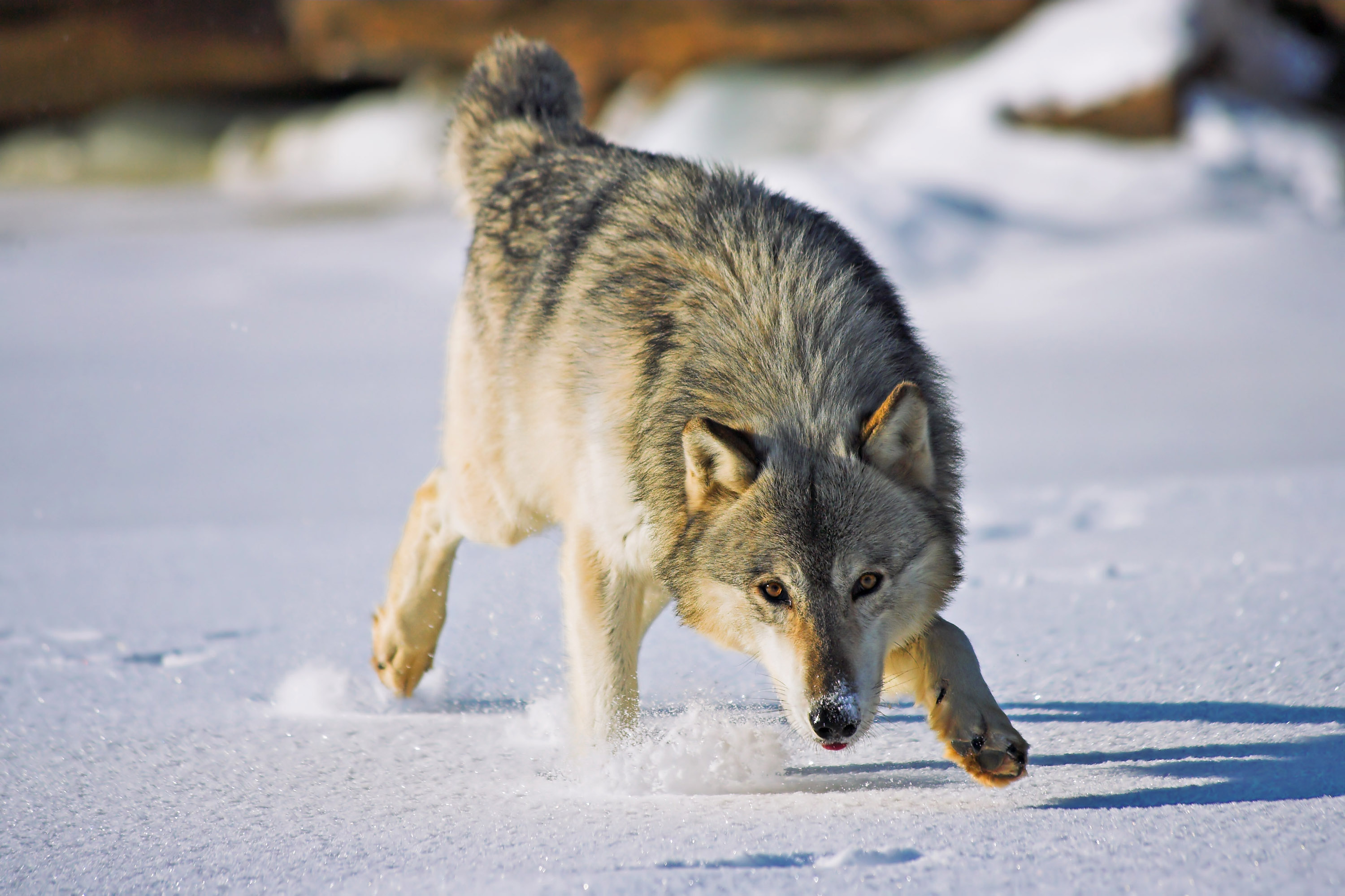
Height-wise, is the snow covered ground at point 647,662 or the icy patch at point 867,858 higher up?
the icy patch at point 867,858

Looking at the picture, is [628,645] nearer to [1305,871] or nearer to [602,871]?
[602,871]

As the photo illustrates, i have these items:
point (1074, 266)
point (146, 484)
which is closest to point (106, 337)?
point (146, 484)

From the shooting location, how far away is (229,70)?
677 inches

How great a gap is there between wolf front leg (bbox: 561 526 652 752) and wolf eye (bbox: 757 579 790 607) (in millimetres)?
444

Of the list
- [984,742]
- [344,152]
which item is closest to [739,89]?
[344,152]

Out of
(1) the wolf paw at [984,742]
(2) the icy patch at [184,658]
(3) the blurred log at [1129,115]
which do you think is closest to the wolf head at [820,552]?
(1) the wolf paw at [984,742]

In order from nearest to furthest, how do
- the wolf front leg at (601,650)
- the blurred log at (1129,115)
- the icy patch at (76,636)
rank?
the wolf front leg at (601,650) < the icy patch at (76,636) < the blurred log at (1129,115)

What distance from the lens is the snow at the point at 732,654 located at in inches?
84.5

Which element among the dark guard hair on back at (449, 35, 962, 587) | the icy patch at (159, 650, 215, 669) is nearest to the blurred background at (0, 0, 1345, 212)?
the dark guard hair on back at (449, 35, 962, 587)

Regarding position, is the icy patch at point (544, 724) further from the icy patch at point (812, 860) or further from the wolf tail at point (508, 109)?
the wolf tail at point (508, 109)

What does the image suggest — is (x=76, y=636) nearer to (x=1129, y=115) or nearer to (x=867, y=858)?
(x=867, y=858)

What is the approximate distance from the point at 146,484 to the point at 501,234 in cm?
309

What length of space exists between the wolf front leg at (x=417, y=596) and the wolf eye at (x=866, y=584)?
143cm

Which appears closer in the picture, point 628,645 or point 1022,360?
point 628,645
